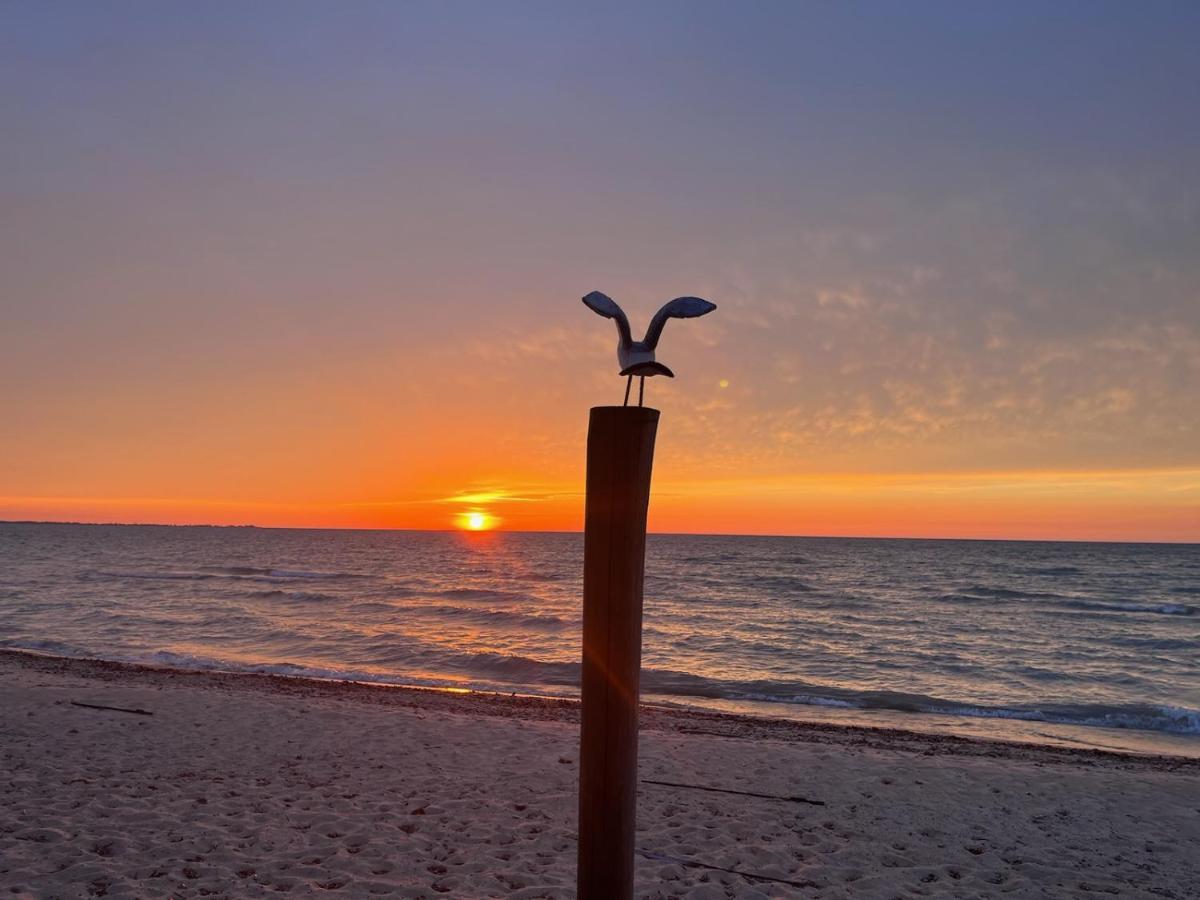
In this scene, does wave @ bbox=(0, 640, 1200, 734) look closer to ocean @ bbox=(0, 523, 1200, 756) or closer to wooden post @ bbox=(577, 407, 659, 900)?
ocean @ bbox=(0, 523, 1200, 756)

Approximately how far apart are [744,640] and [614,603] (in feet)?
76.9

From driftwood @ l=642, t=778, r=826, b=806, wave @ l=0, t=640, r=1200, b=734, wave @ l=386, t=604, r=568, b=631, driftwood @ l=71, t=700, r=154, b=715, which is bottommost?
wave @ l=386, t=604, r=568, b=631

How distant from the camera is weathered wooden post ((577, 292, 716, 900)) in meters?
2.81

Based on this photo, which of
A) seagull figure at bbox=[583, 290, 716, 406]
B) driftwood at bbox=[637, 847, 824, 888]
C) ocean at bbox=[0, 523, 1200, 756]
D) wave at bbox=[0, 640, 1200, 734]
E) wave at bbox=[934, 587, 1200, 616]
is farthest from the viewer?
wave at bbox=[934, 587, 1200, 616]

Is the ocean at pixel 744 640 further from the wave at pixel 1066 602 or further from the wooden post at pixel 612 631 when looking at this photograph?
the wooden post at pixel 612 631

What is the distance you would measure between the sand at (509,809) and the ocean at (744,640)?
14.3 ft

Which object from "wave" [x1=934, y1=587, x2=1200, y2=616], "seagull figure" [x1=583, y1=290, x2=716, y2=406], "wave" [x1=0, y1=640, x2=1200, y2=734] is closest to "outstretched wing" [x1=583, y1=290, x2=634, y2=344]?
"seagull figure" [x1=583, y1=290, x2=716, y2=406]

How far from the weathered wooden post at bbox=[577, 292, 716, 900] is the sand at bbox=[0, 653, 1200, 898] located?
9.79ft

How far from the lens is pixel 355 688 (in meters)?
15.1

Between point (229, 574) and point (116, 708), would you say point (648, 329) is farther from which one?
point (229, 574)

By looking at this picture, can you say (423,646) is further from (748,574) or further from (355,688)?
(748,574)

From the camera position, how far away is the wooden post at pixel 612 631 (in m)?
2.83

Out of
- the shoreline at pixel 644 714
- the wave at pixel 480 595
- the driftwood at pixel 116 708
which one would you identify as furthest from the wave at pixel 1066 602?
the driftwood at pixel 116 708

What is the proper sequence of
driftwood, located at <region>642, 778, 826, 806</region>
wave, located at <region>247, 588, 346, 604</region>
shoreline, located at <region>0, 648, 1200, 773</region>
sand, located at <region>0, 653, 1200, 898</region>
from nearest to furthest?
sand, located at <region>0, 653, 1200, 898</region> < driftwood, located at <region>642, 778, 826, 806</region> < shoreline, located at <region>0, 648, 1200, 773</region> < wave, located at <region>247, 588, 346, 604</region>
